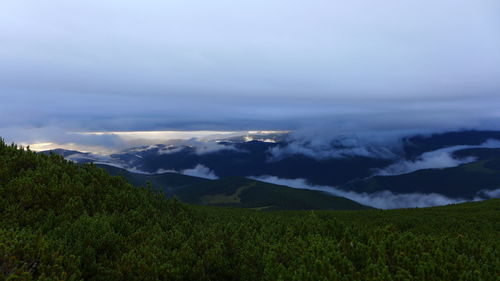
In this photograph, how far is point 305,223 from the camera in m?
14.5

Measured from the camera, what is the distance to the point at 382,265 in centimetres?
795

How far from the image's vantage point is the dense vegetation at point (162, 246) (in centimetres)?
799

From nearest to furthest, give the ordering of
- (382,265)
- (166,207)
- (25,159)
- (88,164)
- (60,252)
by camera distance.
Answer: (382,265)
(60,252)
(25,159)
(166,207)
(88,164)

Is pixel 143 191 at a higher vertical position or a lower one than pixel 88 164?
lower

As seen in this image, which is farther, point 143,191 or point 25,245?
point 143,191

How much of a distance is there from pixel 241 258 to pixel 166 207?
10614mm

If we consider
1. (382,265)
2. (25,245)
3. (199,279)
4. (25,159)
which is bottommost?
(199,279)

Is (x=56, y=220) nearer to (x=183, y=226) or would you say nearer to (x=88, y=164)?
(x=183, y=226)

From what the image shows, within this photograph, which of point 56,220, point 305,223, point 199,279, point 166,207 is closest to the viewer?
point 199,279

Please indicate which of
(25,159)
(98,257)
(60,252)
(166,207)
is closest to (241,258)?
(98,257)

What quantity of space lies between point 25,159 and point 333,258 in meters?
18.7

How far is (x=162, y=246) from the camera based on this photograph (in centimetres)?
1148

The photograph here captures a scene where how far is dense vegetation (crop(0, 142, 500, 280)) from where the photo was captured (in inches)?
315

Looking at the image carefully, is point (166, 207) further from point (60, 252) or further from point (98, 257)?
point (60, 252)
